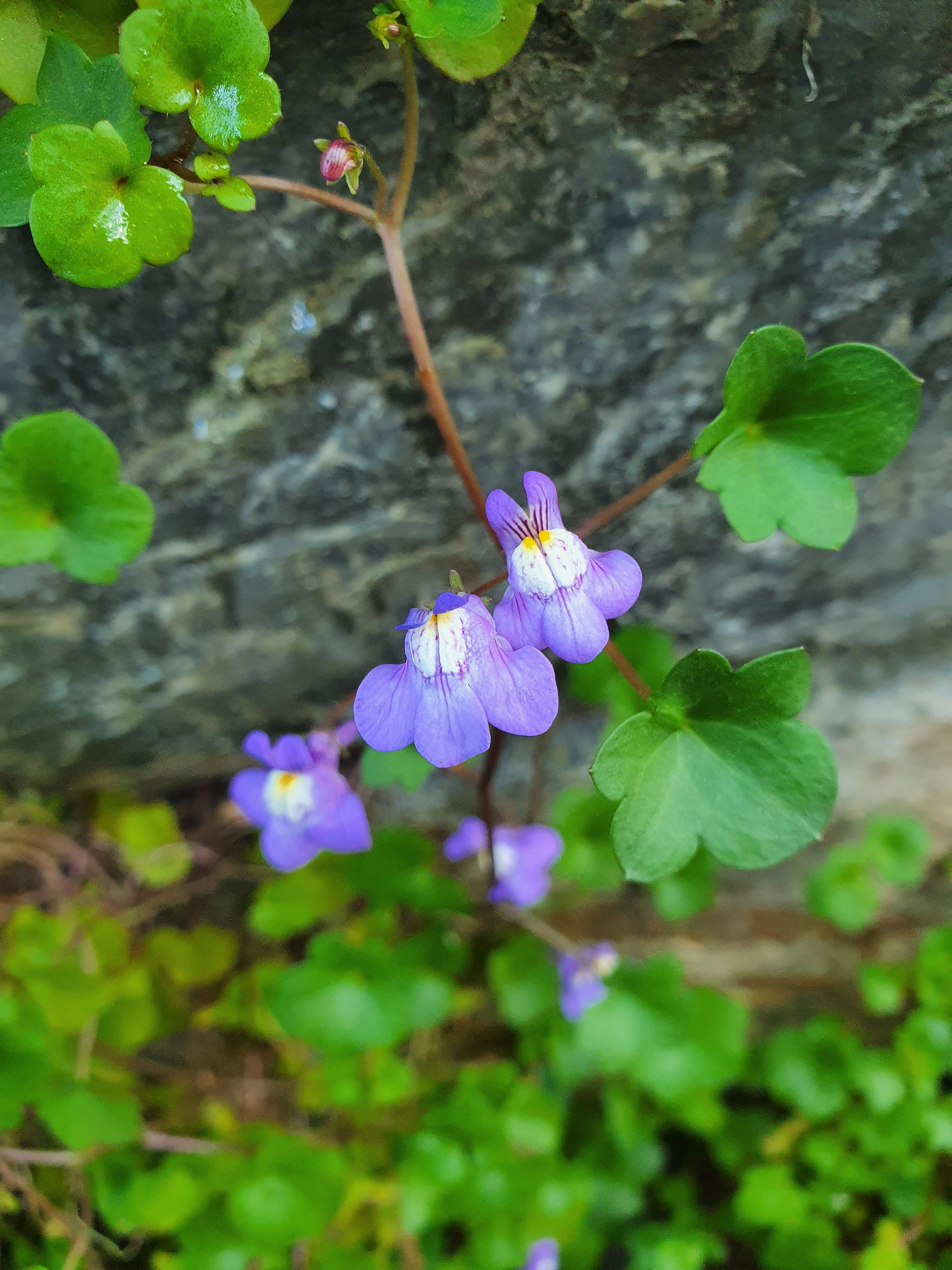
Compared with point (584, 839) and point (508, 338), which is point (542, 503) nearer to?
point (508, 338)

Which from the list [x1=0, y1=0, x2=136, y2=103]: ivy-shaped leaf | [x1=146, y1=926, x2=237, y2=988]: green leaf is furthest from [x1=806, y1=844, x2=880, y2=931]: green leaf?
[x1=0, y1=0, x2=136, y2=103]: ivy-shaped leaf

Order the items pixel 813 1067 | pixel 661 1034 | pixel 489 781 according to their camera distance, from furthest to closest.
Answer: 1. pixel 813 1067
2. pixel 661 1034
3. pixel 489 781

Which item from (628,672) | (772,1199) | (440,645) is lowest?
(772,1199)

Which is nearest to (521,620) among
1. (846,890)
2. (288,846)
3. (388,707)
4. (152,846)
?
(388,707)

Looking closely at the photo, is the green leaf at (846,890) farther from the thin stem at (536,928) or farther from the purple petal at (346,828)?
the purple petal at (346,828)

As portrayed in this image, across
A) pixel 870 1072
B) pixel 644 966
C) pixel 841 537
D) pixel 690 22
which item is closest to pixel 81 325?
pixel 690 22

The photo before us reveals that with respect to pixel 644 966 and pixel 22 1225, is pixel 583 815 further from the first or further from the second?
pixel 22 1225

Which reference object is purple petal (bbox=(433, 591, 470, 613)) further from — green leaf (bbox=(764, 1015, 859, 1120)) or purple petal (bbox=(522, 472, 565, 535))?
green leaf (bbox=(764, 1015, 859, 1120))
